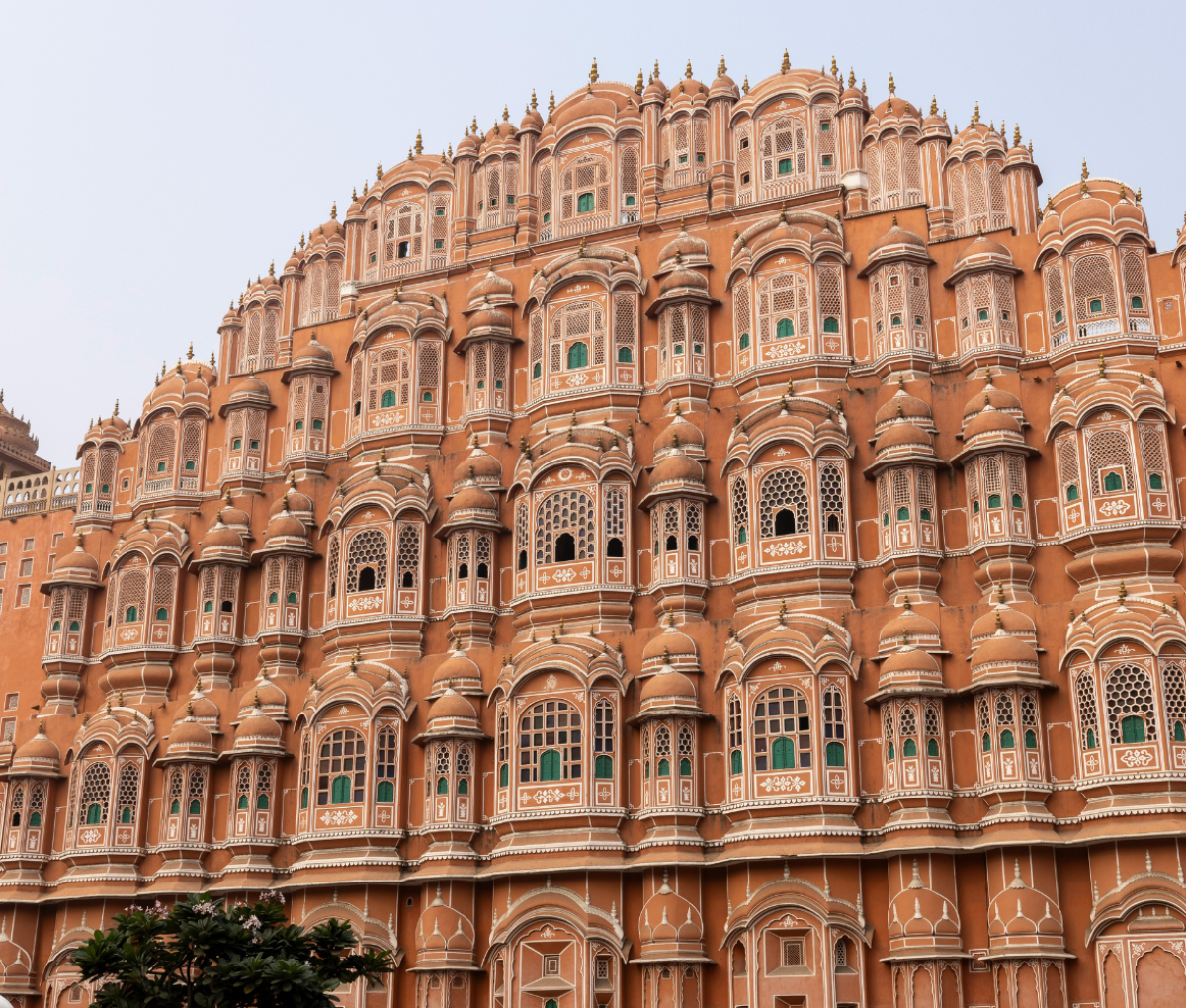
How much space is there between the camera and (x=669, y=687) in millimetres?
34719

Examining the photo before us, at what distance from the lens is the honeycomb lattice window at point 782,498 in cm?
3681

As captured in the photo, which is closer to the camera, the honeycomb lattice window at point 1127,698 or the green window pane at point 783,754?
the honeycomb lattice window at point 1127,698

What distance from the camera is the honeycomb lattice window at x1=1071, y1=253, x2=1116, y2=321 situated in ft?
121

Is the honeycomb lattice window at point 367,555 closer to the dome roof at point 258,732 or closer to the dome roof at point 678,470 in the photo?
the dome roof at point 258,732

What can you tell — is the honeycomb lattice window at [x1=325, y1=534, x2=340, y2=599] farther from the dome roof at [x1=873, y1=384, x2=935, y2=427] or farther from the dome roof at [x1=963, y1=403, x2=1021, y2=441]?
the dome roof at [x1=963, y1=403, x2=1021, y2=441]

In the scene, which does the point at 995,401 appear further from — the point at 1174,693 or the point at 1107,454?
the point at 1174,693

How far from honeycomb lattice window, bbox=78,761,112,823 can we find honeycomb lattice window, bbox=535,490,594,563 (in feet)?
43.0

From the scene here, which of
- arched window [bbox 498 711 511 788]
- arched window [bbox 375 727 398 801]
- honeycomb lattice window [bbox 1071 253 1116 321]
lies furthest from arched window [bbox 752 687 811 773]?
honeycomb lattice window [bbox 1071 253 1116 321]

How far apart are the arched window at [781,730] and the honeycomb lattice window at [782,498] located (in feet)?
14.9

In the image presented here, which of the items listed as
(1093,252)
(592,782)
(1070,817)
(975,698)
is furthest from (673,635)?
(1093,252)

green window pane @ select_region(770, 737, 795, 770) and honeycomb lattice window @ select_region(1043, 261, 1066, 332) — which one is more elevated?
honeycomb lattice window @ select_region(1043, 261, 1066, 332)

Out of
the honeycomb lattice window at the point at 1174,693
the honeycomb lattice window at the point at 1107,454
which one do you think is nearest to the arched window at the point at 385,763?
the honeycomb lattice window at the point at 1107,454

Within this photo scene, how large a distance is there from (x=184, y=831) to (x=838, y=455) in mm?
19237

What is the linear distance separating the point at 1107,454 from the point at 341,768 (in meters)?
19.8
